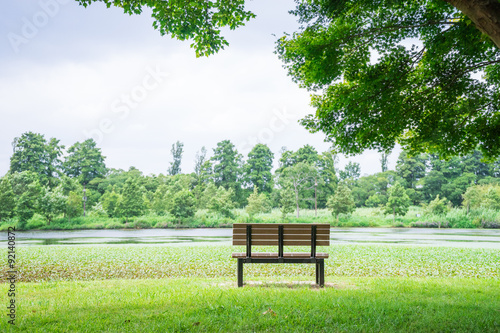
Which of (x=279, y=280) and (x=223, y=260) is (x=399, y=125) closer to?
(x=279, y=280)

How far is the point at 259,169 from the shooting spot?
5462cm

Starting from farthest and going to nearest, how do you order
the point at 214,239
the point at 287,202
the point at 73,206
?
the point at 287,202 → the point at 73,206 → the point at 214,239

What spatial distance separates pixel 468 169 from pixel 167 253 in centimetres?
5351

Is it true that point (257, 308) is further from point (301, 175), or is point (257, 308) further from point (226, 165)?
point (226, 165)

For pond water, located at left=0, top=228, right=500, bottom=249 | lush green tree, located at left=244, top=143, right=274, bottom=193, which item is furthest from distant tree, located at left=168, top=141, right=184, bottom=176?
pond water, located at left=0, top=228, right=500, bottom=249

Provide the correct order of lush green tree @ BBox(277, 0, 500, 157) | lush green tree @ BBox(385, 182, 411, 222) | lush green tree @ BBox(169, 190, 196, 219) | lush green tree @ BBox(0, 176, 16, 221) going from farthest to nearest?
1. lush green tree @ BBox(385, 182, 411, 222)
2. lush green tree @ BBox(169, 190, 196, 219)
3. lush green tree @ BBox(0, 176, 16, 221)
4. lush green tree @ BBox(277, 0, 500, 157)

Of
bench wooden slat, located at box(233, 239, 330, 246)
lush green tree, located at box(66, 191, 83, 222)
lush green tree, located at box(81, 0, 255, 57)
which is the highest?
lush green tree, located at box(81, 0, 255, 57)

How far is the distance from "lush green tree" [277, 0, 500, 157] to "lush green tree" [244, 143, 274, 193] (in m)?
45.2

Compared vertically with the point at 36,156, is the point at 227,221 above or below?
below

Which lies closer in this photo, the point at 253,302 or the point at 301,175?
the point at 253,302

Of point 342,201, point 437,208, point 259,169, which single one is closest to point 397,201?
point 437,208

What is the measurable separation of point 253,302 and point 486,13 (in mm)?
4392

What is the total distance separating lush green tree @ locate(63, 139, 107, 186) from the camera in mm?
53969

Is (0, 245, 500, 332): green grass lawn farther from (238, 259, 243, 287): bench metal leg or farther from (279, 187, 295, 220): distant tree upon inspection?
(279, 187, 295, 220): distant tree
